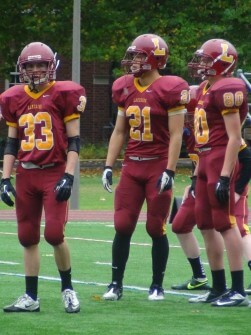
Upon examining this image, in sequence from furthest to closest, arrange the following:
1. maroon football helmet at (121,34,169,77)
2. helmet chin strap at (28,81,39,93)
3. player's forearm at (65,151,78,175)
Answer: maroon football helmet at (121,34,169,77) → helmet chin strap at (28,81,39,93) → player's forearm at (65,151,78,175)

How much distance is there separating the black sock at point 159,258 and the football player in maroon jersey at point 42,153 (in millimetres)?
993

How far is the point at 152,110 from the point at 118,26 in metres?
21.8

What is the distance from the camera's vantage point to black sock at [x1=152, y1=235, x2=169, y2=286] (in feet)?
31.5

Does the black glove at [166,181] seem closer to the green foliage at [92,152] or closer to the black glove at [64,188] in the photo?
the black glove at [64,188]

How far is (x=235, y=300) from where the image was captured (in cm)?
905

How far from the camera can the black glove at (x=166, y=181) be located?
30.2ft

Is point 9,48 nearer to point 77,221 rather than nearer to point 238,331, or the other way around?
point 77,221

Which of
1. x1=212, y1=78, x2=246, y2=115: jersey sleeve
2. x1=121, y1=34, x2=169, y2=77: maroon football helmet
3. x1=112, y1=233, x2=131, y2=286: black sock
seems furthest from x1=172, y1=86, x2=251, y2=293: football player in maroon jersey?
x1=212, y1=78, x2=246, y2=115: jersey sleeve

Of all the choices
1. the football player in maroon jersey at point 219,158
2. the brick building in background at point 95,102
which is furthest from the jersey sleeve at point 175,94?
the brick building in background at point 95,102

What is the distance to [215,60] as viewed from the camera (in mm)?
9211

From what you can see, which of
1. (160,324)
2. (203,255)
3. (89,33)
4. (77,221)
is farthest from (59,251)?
(89,33)

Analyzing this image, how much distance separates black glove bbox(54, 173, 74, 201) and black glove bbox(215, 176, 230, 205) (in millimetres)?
1104

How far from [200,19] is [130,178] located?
23383 millimetres

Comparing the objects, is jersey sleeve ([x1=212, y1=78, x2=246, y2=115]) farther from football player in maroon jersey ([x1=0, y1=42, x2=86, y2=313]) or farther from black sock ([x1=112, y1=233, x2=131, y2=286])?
black sock ([x1=112, y1=233, x2=131, y2=286])
